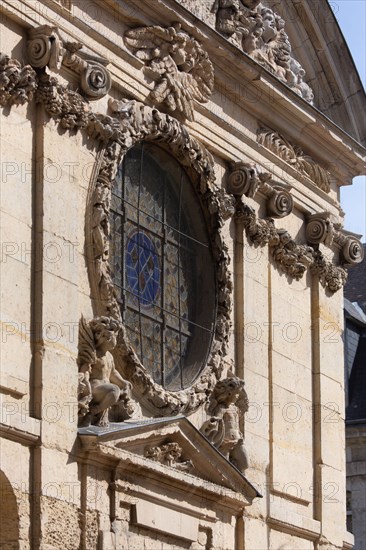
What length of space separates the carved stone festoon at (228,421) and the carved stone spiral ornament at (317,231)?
2.94 meters

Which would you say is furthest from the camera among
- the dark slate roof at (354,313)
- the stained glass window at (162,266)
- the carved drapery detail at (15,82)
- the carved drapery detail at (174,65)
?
the dark slate roof at (354,313)

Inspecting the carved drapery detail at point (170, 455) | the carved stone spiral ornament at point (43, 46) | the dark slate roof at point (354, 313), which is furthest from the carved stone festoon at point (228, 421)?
the dark slate roof at point (354, 313)

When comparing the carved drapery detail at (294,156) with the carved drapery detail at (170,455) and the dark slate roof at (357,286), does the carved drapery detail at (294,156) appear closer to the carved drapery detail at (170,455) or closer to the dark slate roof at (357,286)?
the carved drapery detail at (170,455)

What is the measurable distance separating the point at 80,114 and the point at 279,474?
16.6 feet

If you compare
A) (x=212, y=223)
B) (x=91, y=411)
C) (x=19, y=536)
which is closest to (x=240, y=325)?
(x=212, y=223)

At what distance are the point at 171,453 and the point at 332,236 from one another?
16.0 ft

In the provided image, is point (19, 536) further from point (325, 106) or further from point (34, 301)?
point (325, 106)

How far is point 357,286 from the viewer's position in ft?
114

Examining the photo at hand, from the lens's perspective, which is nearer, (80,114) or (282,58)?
(80,114)

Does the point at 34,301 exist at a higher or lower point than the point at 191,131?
lower

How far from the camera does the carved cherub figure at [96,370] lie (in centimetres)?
1866

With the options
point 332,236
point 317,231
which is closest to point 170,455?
point 317,231

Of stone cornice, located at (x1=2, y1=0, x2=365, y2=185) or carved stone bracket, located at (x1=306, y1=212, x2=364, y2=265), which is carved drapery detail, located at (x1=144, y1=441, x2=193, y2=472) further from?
carved stone bracket, located at (x1=306, y1=212, x2=364, y2=265)

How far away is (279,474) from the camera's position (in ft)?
71.7
